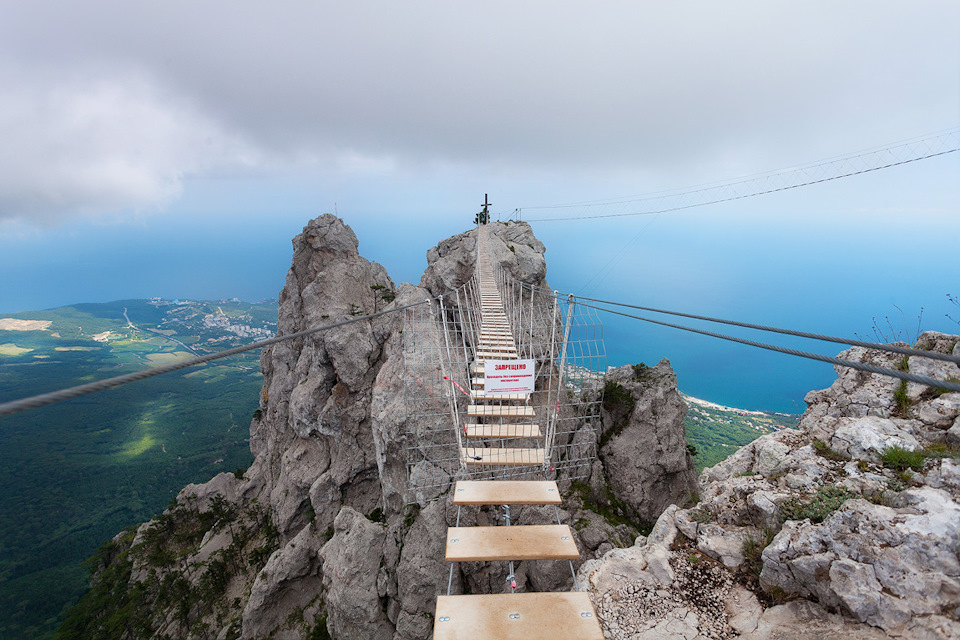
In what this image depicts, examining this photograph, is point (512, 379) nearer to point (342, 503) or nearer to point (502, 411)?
point (502, 411)

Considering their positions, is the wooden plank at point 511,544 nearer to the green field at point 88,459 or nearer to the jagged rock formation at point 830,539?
the jagged rock formation at point 830,539

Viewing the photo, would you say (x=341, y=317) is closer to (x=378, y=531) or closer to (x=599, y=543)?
(x=378, y=531)

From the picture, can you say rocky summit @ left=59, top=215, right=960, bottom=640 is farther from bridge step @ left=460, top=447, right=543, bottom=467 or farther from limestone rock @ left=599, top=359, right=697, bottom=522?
bridge step @ left=460, top=447, right=543, bottom=467

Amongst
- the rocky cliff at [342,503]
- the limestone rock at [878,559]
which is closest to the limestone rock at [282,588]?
the rocky cliff at [342,503]

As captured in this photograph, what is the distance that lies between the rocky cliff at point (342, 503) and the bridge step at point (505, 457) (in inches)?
241

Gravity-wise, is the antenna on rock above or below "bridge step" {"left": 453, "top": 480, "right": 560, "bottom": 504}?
above

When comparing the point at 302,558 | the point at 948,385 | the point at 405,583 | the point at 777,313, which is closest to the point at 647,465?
the point at 405,583

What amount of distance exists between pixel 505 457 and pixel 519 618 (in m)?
2.29

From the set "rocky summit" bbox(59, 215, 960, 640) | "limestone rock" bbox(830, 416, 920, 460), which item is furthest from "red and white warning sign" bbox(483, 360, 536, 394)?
"limestone rock" bbox(830, 416, 920, 460)

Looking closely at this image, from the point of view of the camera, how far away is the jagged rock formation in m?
2.55

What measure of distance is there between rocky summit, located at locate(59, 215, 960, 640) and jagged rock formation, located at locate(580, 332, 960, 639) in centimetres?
1

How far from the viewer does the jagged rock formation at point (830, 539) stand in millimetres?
2555

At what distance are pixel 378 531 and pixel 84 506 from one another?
75.6 m

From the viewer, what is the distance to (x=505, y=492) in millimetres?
4117
